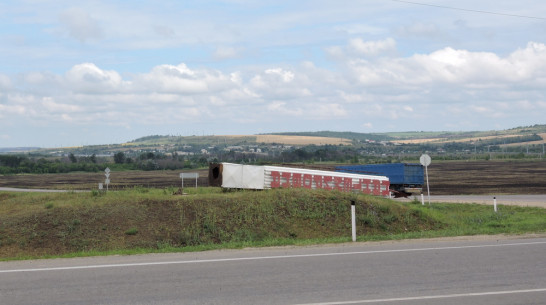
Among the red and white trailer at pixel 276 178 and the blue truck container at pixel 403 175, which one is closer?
the red and white trailer at pixel 276 178

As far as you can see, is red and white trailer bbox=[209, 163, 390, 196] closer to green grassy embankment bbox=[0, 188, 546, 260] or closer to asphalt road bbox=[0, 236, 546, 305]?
green grassy embankment bbox=[0, 188, 546, 260]

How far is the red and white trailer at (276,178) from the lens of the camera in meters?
25.6

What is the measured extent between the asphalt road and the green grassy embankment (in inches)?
84.5

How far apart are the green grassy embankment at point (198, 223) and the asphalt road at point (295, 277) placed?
7.04ft

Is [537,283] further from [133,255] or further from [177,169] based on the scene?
[177,169]

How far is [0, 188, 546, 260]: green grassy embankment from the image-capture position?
15.7m

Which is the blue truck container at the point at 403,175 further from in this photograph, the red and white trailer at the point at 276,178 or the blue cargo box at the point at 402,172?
the red and white trailer at the point at 276,178

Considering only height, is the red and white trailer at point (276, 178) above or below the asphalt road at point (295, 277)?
above

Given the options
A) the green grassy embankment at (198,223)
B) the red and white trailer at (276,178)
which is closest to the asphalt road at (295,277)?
the green grassy embankment at (198,223)

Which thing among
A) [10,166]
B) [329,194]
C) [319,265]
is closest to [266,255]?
[319,265]

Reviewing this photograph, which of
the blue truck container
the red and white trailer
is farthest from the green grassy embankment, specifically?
the blue truck container

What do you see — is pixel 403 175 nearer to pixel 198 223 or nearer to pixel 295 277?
pixel 198 223

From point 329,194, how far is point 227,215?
4.26m

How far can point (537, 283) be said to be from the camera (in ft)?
31.6
